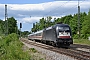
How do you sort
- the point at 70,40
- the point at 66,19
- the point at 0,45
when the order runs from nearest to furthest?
the point at 0,45
the point at 70,40
the point at 66,19

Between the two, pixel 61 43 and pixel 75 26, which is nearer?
pixel 61 43

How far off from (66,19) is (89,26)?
4525cm

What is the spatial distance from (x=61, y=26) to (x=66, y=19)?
106228 mm

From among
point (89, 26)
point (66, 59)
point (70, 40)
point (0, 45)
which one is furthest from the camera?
point (89, 26)

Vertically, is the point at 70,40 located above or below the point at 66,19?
below

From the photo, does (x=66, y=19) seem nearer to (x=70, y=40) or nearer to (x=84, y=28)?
(x=84, y=28)

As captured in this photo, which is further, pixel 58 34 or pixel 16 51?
pixel 58 34

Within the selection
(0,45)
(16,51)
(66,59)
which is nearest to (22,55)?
(16,51)

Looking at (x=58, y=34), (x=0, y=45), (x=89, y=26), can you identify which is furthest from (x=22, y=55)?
(x=89, y=26)

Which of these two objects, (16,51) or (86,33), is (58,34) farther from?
→ (86,33)

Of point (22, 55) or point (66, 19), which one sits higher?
point (66, 19)

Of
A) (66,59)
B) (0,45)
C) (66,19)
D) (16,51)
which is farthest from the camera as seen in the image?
(66,19)

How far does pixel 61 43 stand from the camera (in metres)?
31.4

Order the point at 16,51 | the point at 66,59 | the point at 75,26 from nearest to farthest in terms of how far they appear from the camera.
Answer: the point at 16,51, the point at 66,59, the point at 75,26
